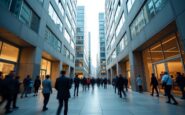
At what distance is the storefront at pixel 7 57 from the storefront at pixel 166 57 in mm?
14774

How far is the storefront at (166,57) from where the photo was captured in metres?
9.59

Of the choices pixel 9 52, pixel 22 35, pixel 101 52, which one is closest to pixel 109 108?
pixel 22 35

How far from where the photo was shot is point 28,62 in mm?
13367

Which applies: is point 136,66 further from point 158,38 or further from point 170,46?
point 170,46

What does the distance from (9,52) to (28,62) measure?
6.77 feet

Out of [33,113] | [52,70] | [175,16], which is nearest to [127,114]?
[33,113]

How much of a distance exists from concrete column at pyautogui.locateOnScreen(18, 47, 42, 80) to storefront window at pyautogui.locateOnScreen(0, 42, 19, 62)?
2.16 feet

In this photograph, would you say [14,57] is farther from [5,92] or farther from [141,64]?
[141,64]

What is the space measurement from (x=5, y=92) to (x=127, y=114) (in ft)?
18.6

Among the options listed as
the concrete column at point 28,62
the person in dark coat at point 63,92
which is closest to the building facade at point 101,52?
the concrete column at point 28,62

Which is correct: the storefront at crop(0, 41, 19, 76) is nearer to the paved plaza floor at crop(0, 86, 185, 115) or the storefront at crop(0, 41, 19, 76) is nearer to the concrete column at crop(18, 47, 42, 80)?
the concrete column at crop(18, 47, 42, 80)

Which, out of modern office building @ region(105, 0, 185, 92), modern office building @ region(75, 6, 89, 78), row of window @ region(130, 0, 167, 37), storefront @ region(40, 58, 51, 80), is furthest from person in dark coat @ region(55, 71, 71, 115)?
modern office building @ region(75, 6, 89, 78)

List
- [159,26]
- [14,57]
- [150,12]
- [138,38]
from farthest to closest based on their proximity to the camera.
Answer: [138,38] < [14,57] < [150,12] < [159,26]

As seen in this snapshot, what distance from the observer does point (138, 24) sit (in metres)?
14.2
